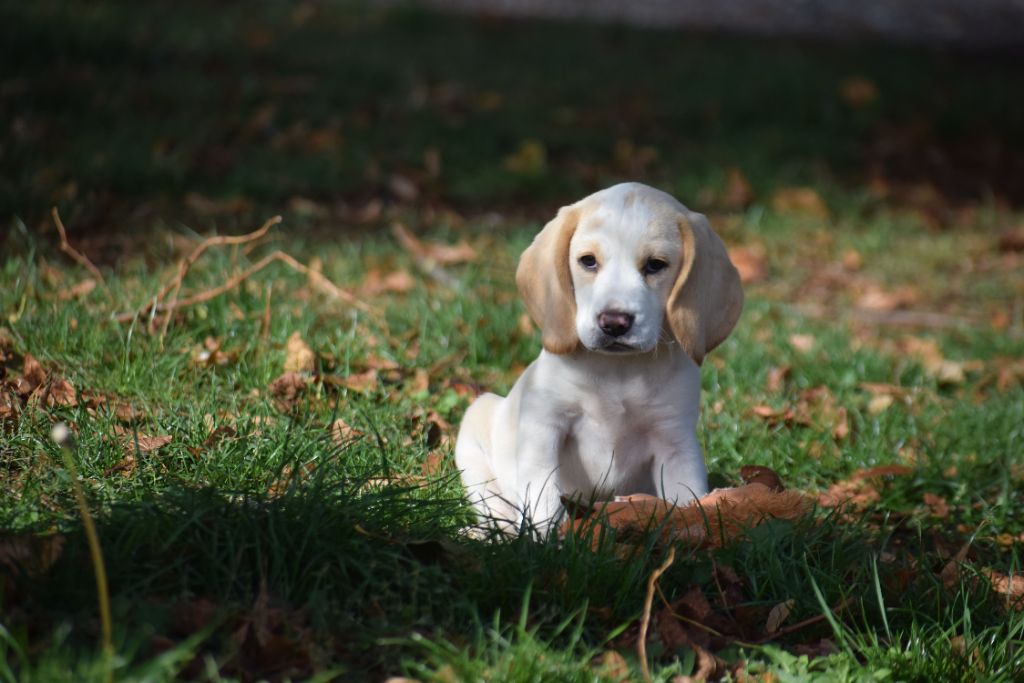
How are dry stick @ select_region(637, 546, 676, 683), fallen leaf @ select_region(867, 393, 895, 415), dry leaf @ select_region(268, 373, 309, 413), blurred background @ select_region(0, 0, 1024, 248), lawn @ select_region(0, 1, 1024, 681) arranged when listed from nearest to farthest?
dry stick @ select_region(637, 546, 676, 683) < lawn @ select_region(0, 1, 1024, 681) < dry leaf @ select_region(268, 373, 309, 413) < fallen leaf @ select_region(867, 393, 895, 415) < blurred background @ select_region(0, 0, 1024, 248)

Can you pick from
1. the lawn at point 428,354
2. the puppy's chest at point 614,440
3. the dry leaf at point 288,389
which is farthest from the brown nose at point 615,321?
the dry leaf at point 288,389

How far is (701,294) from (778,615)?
855 mm

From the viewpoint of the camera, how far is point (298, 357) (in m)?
3.99

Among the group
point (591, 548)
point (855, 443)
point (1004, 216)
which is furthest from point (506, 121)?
point (591, 548)

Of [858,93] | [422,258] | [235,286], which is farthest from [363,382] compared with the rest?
[858,93]

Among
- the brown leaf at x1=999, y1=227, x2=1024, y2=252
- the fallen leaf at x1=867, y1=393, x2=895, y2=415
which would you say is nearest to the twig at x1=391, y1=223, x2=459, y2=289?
the fallen leaf at x1=867, y1=393, x2=895, y2=415

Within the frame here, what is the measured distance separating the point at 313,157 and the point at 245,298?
2.90 metres

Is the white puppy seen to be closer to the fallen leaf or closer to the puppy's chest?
the puppy's chest

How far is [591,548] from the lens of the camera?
279cm

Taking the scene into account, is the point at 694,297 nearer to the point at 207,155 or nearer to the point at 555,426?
the point at 555,426

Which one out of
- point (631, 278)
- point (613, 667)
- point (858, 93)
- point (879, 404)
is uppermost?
point (858, 93)

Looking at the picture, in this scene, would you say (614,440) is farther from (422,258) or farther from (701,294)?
(422,258)

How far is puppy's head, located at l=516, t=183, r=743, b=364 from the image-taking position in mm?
2900

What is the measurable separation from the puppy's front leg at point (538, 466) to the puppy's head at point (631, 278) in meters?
0.25
